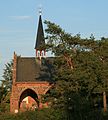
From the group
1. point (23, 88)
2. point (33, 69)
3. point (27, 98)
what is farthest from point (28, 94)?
point (33, 69)

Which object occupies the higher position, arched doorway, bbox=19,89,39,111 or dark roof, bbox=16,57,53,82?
dark roof, bbox=16,57,53,82

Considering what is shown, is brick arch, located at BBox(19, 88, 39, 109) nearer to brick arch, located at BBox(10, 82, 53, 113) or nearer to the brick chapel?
the brick chapel

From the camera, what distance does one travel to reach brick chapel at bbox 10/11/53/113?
61716 mm

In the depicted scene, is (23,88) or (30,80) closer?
(23,88)

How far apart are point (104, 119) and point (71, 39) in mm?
13832

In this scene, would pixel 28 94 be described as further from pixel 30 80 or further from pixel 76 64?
pixel 76 64

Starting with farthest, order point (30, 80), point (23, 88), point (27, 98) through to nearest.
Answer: point (27, 98) < point (30, 80) < point (23, 88)

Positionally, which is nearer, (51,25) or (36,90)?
(51,25)

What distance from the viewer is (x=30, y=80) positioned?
63156 millimetres

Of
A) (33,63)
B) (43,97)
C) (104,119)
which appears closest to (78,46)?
(43,97)

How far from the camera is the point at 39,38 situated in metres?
71.5

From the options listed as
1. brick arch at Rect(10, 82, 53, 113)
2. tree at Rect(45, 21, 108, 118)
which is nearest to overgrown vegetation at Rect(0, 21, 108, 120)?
tree at Rect(45, 21, 108, 118)

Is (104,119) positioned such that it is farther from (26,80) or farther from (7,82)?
(7,82)

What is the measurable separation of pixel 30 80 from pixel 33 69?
3.55 meters
